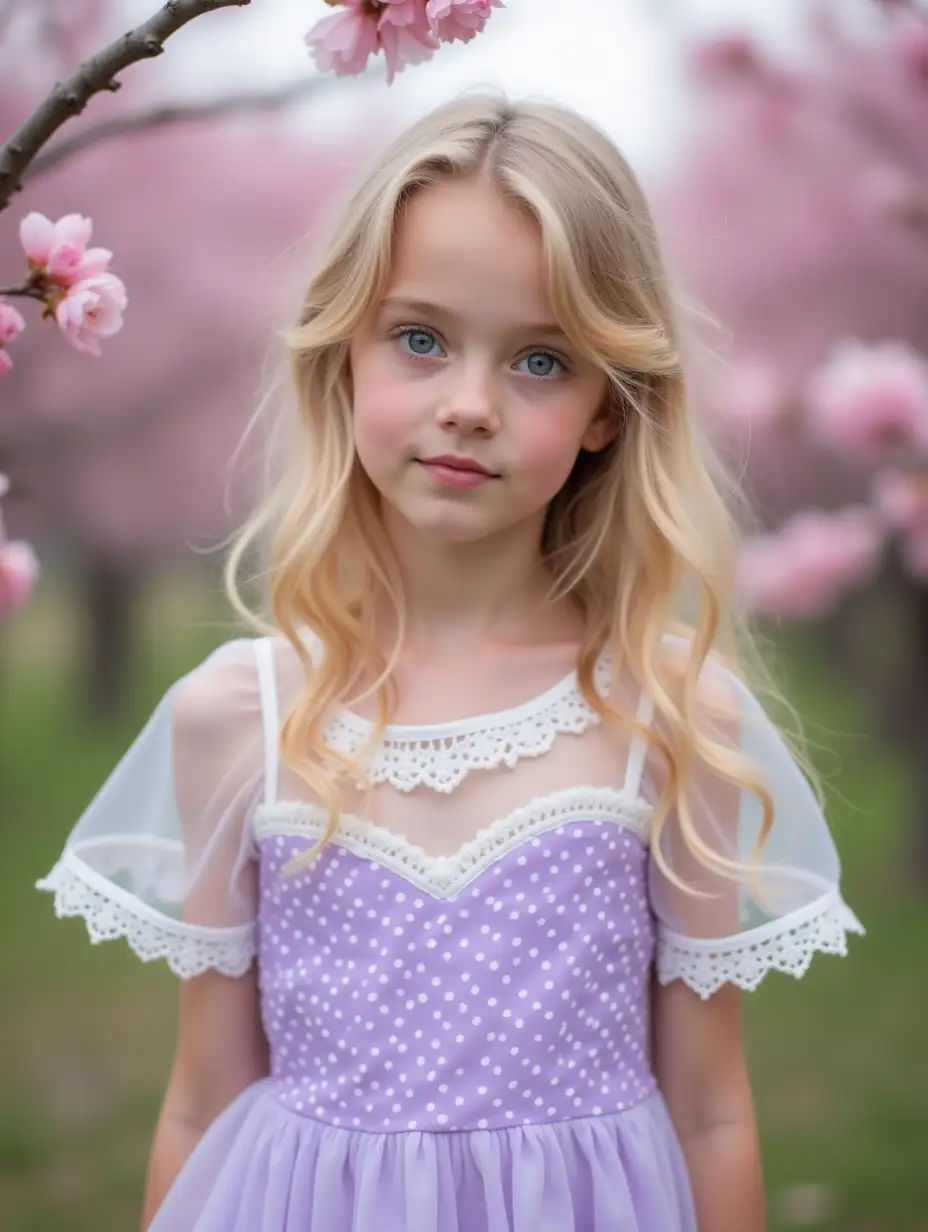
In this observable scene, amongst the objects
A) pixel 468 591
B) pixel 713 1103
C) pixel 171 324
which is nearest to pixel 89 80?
pixel 468 591

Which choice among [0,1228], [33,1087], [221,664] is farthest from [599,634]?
[33,1087]

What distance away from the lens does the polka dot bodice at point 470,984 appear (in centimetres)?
139

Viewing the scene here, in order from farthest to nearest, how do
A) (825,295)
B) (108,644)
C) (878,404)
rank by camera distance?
1. (108,644)
2. (825,295)
3. (878,404)

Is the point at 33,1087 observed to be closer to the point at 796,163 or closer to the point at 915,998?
the point at 915,998

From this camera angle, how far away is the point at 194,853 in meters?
1.52

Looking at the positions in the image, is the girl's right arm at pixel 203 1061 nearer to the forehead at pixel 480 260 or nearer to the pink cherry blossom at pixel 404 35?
the forehead at pixel 480 260

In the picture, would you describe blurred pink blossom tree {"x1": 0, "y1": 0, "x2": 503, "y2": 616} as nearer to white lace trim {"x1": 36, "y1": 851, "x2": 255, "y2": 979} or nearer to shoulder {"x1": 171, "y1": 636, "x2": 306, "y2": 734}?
shoulder {"x1": 171, "y1": 636, "x2": 306, "y2": 734}

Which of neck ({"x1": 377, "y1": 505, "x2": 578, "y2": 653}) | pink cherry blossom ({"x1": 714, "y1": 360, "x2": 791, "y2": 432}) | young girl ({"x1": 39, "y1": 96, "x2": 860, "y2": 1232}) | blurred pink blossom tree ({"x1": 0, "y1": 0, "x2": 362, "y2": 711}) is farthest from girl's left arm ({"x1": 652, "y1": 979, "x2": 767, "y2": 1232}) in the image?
blurred pink blossom tree ({"x1": 0, "y1": 0, "x2": 362, "y2": 711})

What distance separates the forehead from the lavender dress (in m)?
0.39

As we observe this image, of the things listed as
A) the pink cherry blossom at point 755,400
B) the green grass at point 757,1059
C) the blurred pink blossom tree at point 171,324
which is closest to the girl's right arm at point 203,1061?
the green grass at point 757,1059

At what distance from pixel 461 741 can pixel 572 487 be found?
1.05ft

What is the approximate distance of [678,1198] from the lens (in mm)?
1467

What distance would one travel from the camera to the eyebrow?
1.35 metres

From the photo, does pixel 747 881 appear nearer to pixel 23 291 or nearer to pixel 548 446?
pixel 548 446
